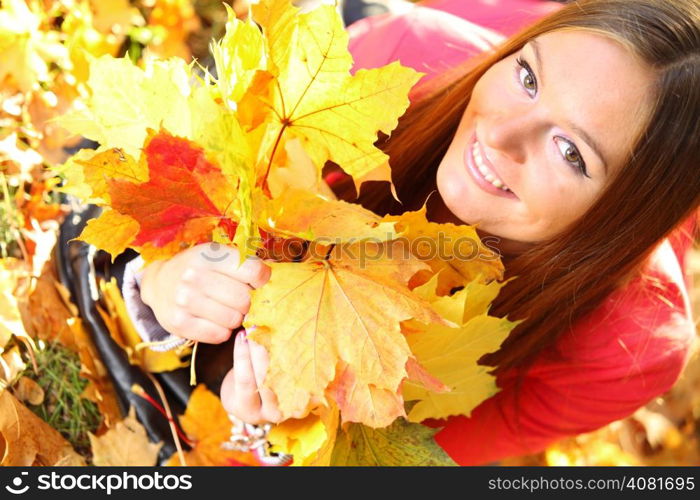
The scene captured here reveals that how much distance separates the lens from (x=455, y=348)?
0.85 meters

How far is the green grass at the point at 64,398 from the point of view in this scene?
1107 millimetres

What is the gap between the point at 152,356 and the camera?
1.13 meters

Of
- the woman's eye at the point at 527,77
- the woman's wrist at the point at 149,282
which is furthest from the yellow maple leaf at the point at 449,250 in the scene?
the woman's wrist at the point at 149,282

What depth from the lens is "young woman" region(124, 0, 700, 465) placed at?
2.67 feet

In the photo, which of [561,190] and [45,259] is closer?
[561,190]

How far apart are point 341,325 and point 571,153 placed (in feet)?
1.25

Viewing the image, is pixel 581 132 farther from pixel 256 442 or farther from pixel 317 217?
pixel 256 442

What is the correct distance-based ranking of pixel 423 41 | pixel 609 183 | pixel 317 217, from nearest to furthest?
1. pixel 317 217
2. pixel 609 183
3. pixel 423 41

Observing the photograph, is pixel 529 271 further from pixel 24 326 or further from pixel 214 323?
pixel 24 326

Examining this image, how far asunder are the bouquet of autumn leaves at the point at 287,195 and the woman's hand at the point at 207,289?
4cm

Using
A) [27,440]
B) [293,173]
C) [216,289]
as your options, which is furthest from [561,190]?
[27,440]

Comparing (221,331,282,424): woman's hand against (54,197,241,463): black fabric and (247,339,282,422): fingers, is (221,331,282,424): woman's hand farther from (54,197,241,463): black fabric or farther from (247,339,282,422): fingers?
(54,197,241,463): black fabric

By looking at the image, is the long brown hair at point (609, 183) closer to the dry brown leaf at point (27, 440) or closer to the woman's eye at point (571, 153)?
the woman's eye at point (571, 153)

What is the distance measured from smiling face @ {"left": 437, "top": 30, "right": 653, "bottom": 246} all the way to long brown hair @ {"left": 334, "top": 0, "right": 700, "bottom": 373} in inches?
1.0
